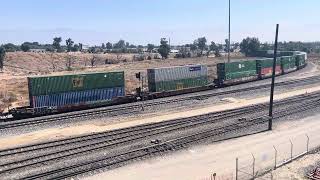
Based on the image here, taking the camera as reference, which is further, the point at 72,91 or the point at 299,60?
the point at 299,60

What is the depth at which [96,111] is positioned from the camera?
144ft

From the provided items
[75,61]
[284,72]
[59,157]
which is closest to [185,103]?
[59,157]

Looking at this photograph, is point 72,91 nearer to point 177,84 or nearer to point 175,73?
point 175,73

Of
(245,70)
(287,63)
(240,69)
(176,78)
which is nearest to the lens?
(176,78)

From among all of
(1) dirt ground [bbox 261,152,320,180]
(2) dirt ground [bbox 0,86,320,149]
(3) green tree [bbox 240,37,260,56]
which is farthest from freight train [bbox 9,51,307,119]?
(3) green tree [bbox 240,37,260,56]

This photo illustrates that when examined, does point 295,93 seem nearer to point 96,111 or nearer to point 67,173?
point 96,111

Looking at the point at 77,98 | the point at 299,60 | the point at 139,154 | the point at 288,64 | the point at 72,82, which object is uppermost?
the point at 72,82

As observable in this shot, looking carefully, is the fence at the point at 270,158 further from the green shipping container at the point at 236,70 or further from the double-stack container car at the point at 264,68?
the double-stack container car at the point at 264,68

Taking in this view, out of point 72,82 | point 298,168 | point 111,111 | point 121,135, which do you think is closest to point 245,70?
point 111,111

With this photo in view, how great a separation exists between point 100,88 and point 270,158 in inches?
883

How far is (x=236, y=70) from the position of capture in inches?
2753

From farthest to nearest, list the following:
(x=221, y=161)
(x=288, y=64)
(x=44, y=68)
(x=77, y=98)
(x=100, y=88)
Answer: (x=44, y=68)
(x=288, y=64)
(x=100, y=88)
(x=77, y=98)
(x=221, y=161)

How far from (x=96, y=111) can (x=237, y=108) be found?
48.5 feet

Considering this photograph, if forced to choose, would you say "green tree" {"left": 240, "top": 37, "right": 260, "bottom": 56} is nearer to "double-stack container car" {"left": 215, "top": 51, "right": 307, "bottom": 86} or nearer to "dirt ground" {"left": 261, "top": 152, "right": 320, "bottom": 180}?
"double-stack container car" {"left": 215, "top": 51, "right": 307, "bottom": 86}
